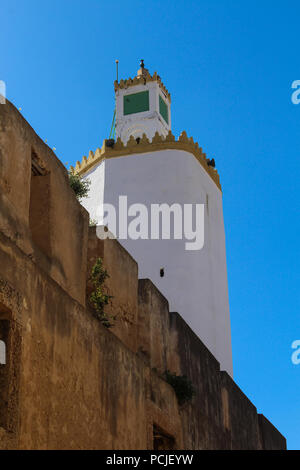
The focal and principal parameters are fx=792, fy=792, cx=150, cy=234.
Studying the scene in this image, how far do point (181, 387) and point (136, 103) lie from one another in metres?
14.1

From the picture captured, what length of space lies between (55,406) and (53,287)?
2.98ft

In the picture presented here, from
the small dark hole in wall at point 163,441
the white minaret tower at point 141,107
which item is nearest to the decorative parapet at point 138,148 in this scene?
the white minaret tower at point 141,107

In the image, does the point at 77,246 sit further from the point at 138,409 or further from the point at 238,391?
the point at 238,391

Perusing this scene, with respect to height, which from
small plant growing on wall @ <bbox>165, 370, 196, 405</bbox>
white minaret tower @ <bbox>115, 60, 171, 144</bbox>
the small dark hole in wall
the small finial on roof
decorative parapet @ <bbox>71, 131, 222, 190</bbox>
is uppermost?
the small finial on roof

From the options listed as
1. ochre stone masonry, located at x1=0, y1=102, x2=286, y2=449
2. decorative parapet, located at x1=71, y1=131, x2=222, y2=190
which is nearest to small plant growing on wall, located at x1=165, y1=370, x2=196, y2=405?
ochre stone masonry, located at x1=0, y1=102, x2=286, y2=449

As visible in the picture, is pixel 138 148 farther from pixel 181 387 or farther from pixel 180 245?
pixel 181 387

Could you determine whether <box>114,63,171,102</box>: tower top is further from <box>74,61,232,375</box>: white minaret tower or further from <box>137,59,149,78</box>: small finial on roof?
<box>74,61,232,375</box>: white minaret tower

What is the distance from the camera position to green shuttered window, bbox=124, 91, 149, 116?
22.2 metres

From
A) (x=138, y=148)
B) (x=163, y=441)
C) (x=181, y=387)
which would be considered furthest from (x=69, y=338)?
(x=138, y=148)

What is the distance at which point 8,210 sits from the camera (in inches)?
253

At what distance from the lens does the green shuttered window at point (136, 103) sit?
22.2 m

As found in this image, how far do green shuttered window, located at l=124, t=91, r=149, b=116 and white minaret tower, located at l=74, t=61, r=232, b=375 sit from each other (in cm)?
348
